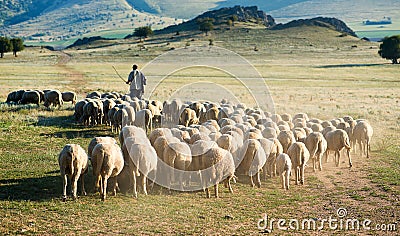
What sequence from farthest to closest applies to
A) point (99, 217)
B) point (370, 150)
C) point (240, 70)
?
point (240, 70)
point (370, 150)
point (99, 217)

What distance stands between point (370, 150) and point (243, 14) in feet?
426

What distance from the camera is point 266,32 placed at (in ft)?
374

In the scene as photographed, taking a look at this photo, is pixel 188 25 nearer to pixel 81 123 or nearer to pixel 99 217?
pixel 81 123

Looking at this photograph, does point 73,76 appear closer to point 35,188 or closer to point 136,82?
point 136,82

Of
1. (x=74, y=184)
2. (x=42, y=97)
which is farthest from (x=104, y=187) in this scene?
(x=42, y=97)

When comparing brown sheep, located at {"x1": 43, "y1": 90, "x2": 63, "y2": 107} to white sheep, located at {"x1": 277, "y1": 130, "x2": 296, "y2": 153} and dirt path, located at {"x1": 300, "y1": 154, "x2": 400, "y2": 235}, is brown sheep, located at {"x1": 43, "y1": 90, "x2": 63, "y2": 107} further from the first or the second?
dirt path, located at {"x1": 300, "y1": 154, "x2": 400, "y2": 235}

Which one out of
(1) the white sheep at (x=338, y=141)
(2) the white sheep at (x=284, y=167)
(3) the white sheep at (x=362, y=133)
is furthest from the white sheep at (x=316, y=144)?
(3) the white sheep at (x=362, y=133)

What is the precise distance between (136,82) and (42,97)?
23.3 ft

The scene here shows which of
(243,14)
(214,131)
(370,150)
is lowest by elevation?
(370,150)

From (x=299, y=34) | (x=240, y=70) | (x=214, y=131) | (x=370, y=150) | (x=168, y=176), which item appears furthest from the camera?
(x=299, y=34)

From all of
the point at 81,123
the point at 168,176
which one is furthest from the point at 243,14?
the point at 168,176

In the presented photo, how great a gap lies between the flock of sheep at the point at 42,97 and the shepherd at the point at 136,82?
4.43m

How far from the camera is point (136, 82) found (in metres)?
24.1

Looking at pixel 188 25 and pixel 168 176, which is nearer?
pixel 168 176
